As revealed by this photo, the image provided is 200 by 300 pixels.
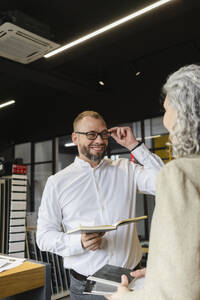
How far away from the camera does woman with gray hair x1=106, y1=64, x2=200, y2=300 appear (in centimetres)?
74

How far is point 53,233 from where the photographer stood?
1.86 metres

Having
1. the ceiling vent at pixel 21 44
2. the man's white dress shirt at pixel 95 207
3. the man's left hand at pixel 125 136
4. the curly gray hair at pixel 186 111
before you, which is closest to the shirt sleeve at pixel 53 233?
the man's white dress shirt at pixel 95 207

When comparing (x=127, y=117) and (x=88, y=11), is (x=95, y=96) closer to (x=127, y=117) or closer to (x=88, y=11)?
(x=127, y=117)

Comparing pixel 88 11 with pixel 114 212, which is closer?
pixel 114 212

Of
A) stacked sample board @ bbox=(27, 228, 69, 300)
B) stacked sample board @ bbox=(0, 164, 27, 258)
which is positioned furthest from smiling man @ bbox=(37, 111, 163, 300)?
stacked sample board @ bbox=(27, 228, 69, 300)

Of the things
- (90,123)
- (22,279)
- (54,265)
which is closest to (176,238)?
(22,279)

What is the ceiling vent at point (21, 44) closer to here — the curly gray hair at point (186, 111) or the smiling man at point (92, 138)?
the smiling man at point (92, 138)

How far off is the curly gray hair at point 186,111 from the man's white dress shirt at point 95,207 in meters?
1.07

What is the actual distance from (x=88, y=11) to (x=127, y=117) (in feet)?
9.48

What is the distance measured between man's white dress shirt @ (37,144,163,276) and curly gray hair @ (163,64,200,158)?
3.50 feet

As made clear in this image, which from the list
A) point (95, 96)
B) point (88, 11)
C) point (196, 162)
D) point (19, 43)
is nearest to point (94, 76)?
point (95, 96)

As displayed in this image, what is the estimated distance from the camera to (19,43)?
344 cm

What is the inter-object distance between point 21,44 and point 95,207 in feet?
7.80

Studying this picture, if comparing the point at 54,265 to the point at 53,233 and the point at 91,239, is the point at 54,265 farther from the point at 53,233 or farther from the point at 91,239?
the point at 91,239
